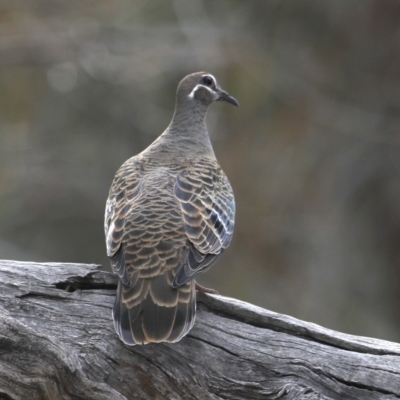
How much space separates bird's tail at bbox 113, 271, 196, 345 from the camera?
14.0 ft

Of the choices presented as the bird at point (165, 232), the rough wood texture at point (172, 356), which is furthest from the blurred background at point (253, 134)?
the rough wood texture at point (172, 356)

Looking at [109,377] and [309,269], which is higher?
[309,269]

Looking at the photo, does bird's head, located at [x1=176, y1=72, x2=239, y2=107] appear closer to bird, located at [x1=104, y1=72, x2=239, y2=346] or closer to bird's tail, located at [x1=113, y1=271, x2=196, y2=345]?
bird, located at [x1=104, y1=72, x2=239, y2=346]

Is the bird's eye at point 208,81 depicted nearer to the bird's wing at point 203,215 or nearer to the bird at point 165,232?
the bird at point 165,232

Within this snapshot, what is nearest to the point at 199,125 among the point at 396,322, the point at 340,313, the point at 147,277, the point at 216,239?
the point at 216,239

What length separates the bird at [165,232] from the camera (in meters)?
4.34

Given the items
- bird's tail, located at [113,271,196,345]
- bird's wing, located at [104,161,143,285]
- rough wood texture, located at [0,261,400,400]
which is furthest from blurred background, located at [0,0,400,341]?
bird's tail, located at [113,271,196,345]

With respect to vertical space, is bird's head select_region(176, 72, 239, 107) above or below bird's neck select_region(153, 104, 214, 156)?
above

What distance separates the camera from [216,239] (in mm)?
4992

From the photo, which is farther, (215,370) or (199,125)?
(199,125)

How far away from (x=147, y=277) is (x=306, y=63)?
8584 millimetres

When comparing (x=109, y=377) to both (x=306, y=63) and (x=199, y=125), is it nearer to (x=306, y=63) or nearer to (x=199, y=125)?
(x=199, y=125)

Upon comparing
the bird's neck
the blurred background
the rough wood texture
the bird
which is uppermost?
the blurred background

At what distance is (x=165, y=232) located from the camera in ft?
15.5
